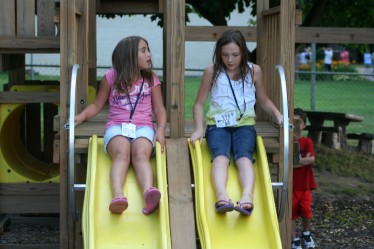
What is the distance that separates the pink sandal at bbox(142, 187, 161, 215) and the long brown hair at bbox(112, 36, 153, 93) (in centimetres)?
98

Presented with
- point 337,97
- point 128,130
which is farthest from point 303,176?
point 337,97

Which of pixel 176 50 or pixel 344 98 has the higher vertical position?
pixel 176 50

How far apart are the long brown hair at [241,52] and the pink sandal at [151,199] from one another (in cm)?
119

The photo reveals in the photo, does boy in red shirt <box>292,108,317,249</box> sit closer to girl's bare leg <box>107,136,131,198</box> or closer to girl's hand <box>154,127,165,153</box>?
girl's hand <box>154,127,165,153</box>

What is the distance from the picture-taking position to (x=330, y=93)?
24875 millimetres

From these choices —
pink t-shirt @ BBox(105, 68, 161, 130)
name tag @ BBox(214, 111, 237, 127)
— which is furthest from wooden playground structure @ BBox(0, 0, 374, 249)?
name tag @ BBox(214, 111, 237, 127)

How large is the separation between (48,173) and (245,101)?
3.58 metres

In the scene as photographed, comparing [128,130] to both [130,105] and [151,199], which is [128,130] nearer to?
[130,105]

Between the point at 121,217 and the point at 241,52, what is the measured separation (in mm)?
1583

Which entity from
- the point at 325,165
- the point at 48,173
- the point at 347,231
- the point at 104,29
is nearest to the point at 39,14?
the point at 48,173

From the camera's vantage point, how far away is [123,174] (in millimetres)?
6012

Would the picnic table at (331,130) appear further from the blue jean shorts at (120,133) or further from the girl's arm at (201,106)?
the blue jean shorts at (120,133)

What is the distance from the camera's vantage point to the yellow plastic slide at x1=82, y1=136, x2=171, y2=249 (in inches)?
221

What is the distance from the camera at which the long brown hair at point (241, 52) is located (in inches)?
245
